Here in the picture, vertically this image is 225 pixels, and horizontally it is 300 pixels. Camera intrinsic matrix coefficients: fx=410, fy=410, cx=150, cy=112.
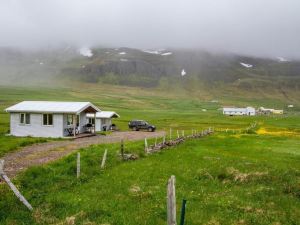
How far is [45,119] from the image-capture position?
65500mm

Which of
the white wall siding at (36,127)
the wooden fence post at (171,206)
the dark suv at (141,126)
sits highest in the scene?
the wooden fence post at (171,206)

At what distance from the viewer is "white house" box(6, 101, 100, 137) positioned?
64.1m

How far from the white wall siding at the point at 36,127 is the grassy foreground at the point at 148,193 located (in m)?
34.0

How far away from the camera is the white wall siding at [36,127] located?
64312mm

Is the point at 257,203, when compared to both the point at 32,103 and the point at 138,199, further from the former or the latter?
the point at 32,103

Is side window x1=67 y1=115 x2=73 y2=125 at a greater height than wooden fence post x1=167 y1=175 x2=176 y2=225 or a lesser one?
lesser

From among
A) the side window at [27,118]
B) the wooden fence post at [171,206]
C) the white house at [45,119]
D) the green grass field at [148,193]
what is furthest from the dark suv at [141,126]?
the wooden fence post at [171,206]

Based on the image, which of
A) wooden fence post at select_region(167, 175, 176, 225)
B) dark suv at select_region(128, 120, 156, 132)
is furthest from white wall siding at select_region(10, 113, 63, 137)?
wooden fence post at select_region(167, 175, 176, 225)

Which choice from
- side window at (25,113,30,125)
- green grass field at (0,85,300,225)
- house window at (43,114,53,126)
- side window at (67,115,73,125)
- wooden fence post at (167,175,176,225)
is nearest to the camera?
wooden fence post at (167,175,176,225)

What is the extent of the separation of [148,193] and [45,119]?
48.3 meters

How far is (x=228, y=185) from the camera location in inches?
938

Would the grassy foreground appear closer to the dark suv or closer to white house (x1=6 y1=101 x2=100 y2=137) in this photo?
white house (x1=6 y1=101 x2=100 y2=137)

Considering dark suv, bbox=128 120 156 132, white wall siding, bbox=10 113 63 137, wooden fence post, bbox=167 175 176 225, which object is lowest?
dark suv, bbox=128 120 156 132

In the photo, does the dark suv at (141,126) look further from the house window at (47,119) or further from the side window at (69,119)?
the house window at (47,119)
